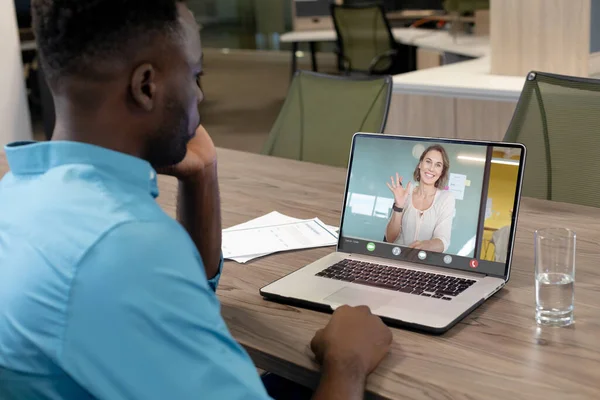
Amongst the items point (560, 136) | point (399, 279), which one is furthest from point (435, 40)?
point (399, 279)

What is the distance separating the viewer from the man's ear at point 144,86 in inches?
38.3

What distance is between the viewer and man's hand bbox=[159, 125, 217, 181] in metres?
1.52

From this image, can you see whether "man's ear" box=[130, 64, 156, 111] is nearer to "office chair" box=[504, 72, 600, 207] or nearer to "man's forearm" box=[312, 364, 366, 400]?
"man's forearm" box=[312, 364, 366, 400]

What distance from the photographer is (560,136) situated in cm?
217

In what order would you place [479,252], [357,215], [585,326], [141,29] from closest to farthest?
[141,29], [585,326], [479,252], [357,215]

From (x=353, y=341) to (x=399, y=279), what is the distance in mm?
280

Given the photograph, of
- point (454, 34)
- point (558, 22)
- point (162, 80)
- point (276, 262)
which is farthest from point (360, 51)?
point (162, 80)

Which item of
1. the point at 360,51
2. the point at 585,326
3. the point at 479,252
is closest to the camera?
the point at 585,326

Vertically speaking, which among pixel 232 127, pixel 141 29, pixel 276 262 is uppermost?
pixel 141 29

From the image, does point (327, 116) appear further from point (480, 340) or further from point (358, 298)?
point (480, 340)

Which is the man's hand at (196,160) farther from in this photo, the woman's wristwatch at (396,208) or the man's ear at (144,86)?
the man's ear at (144,86)

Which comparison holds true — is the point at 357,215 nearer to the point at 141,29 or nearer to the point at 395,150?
the point at 395,150

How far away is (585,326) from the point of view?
4.00ft

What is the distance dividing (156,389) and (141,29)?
0.42 meters
